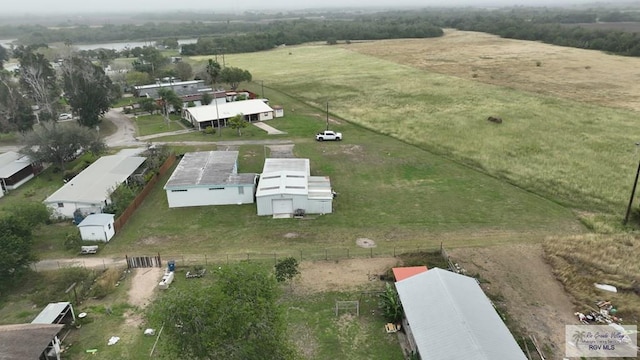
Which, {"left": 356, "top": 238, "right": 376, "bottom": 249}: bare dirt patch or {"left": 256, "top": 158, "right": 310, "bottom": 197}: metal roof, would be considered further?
{"left": 256, "top": 158, "right": 310, "bottom": 197}: metal roof

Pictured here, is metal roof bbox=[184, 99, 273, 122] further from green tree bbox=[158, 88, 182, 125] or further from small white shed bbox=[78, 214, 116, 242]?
small white shed bbox=[78, 214, 116, 242]

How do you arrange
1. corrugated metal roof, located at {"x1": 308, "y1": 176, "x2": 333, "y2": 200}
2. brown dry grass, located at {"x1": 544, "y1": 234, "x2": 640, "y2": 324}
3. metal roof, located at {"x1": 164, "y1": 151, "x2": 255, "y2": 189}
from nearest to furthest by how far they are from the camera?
brown dry grass, located at {"x1": 544, "y1": 234, "x2": 640, "y2": 324}, corrugated metal roof, located at {"x1": 308, "y1": 176, "x2": 333, "y2": 200}, metal roof, located at {"x1": 164, "y1": 151, "x2": 255, "y2": 189}

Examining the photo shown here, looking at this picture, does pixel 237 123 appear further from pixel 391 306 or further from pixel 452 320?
pixel 452 320

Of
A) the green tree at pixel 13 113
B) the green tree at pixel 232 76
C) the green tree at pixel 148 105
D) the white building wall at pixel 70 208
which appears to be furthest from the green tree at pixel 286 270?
the green tree at pixel 232 76

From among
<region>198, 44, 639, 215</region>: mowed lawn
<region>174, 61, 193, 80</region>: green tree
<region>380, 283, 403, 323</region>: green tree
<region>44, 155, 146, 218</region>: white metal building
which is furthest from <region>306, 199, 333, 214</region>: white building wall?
<region>174, 61, 193, 80</region>: green tree

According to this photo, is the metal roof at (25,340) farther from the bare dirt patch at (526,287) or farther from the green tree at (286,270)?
the bare dirt patch at (526,287)

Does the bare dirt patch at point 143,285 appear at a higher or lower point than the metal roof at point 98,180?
lower

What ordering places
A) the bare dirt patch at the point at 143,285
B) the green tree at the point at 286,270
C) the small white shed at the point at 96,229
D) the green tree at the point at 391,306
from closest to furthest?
the green tree at the point at 391,306, the bare dirt patch at the point at 143,285, the green tree at the point at 286,270, the small white shed at the point at 96,229

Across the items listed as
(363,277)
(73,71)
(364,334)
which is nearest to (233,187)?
(363,277)
